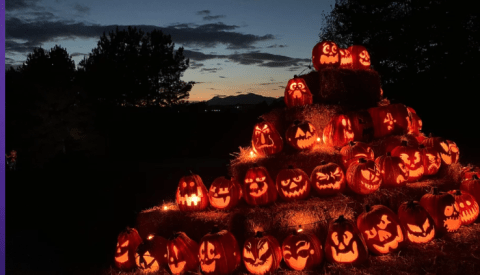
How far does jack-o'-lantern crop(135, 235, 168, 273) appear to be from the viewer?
4434 millimetres

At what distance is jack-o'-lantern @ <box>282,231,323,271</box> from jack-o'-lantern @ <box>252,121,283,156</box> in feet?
5.73

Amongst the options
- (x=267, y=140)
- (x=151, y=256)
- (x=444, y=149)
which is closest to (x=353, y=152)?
(x=267, y=140)

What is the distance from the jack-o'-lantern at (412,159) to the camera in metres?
5.27

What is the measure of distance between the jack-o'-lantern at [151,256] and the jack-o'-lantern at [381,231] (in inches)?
95.3

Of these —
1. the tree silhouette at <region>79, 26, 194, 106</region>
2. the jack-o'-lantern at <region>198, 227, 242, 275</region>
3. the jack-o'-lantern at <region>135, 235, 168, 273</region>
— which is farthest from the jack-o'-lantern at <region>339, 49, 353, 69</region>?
the tree silhouette at <region>79, 26, 194, 106</region>

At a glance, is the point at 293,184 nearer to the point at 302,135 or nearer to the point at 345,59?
the point at 302,135

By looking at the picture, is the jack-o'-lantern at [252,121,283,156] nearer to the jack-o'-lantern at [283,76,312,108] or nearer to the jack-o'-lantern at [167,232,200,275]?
the jack-o'-lantern at [283,76,312,108]

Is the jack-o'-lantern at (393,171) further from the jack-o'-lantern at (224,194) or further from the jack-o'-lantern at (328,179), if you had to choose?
the jack-o'-lantern at (224,194)

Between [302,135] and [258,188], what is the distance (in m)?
1.15

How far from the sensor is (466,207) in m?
4.95

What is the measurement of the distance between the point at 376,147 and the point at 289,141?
1.36m

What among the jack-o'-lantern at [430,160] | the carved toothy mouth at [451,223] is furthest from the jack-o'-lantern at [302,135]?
the carved toothy mouth at [451,223]

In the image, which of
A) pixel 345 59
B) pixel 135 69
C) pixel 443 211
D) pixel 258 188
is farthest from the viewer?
pixel 135 69

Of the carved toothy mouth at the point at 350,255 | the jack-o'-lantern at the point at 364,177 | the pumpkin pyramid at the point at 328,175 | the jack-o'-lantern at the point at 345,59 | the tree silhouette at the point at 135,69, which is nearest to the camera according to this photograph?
the carved toothy mouth at the point at 350,255
